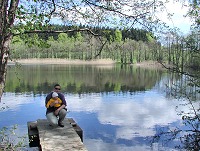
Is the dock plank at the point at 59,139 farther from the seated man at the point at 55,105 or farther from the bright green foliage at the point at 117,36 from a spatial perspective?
the bright green foliage at the point at 117,36

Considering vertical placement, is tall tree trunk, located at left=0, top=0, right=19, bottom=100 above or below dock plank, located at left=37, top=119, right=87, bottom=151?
above

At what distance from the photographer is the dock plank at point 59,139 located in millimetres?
7228

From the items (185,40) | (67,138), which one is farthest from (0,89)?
(185,40)

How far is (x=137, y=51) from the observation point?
92375mm

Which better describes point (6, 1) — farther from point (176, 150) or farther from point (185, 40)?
point (176, 150)

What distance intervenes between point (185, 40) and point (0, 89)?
6.13 meters

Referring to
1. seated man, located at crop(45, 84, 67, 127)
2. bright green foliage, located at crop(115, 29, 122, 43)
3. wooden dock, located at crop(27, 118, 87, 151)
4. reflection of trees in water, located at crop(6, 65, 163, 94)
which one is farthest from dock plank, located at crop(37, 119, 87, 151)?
reflection of trees in water, located at crop(6, 65, 163, 94)

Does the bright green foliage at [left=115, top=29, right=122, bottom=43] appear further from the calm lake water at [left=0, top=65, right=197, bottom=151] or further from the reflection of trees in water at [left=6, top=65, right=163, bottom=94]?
the reflection of trees in water at [left=6, top=65, right=163, bottom=94]

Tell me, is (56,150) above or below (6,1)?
below

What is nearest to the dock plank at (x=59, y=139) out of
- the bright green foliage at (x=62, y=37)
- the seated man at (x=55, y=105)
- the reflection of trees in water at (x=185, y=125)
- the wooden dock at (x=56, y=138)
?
the wooden dock at (x=56, y=138)

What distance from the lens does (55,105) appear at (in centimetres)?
901

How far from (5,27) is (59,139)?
399 centimetres

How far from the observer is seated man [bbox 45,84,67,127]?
888 cm

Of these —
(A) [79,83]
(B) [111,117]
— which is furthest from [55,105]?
(A) [79,83]
